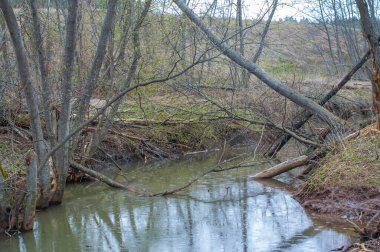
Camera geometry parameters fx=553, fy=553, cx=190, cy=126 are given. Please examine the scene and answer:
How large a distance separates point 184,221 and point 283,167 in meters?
3.24

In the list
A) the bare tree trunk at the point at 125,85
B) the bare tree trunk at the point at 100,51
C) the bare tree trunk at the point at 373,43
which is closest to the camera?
the bare tree trunk at the point at 100,51

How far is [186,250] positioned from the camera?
6.93 metres

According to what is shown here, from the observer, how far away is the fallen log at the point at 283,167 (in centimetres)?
1062

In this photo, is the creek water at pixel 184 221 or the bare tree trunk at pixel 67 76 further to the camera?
the bare tree trunk at pixel 67 76

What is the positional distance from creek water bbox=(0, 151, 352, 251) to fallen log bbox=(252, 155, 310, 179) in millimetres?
232

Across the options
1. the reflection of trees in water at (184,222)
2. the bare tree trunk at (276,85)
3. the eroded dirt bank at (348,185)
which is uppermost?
the bare tree trunk at (276,85)

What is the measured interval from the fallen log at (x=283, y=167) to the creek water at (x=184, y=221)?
0.76 ft

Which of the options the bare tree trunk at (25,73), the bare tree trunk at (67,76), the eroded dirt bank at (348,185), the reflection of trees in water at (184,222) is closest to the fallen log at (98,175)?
the reflection of trees in water at (184,222)

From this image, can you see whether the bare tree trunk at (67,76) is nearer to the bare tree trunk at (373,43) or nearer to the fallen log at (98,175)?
the fallen log at (98,175)

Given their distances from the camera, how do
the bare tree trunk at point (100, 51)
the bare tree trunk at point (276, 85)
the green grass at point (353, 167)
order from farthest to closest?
the bare tree trunk at point (276, 85) < the bare tree trunk at point (100, 51) < the green grass at point (353, 167)

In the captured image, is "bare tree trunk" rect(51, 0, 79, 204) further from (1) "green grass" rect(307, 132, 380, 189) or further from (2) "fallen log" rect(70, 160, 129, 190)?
(1) "green grass" rect(307, 132, 380, 189)

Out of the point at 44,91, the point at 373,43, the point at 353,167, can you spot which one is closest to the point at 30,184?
the point at 44,91

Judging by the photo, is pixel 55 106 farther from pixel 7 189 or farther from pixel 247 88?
pixel 247 88

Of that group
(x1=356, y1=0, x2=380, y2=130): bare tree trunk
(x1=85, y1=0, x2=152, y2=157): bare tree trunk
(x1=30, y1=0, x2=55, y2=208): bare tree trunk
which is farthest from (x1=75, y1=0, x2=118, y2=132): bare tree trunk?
(x1=356, y1=0, x2=380, y2=130): bare tree trunk
